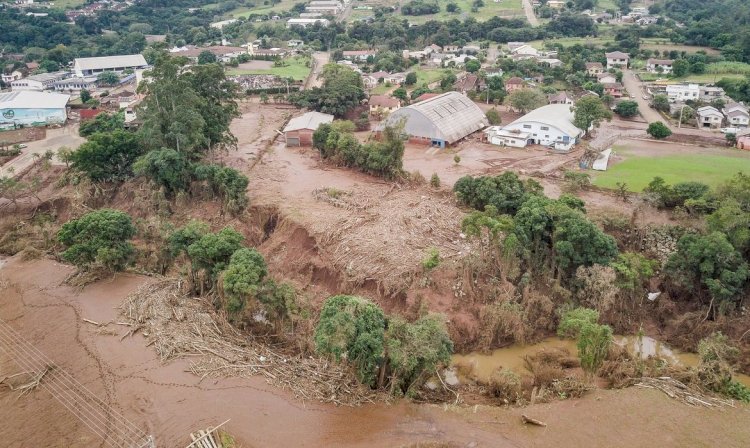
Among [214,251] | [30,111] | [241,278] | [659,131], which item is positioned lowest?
[241,278]

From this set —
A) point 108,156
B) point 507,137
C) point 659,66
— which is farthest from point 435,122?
point 659,66

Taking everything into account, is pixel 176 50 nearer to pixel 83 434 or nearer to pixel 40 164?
pixel 40 164

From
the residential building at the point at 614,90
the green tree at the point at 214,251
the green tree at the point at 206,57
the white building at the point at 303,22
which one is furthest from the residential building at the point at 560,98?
the white building at the point at 303,22

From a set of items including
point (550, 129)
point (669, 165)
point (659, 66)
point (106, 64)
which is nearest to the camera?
point (669, 165)

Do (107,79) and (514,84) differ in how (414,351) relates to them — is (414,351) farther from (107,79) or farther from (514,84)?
(107,79)

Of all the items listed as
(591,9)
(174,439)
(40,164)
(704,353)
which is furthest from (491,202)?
(591,9)

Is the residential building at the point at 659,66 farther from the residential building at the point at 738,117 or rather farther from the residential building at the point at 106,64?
the residential building at the point at 106,64

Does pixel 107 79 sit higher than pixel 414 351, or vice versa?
pixel 107 79
